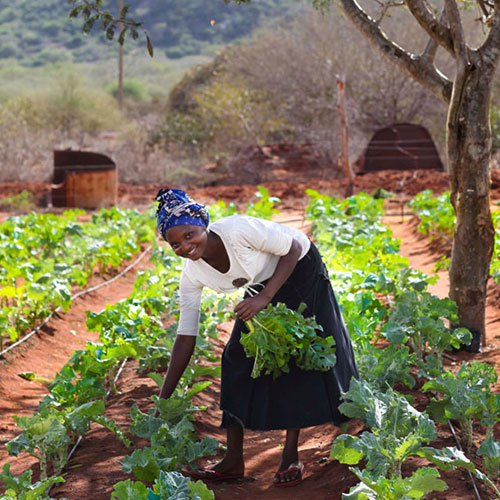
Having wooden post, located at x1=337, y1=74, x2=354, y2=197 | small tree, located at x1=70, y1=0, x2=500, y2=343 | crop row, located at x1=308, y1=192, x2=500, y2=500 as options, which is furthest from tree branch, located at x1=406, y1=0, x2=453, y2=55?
wooden post, located at x1=337, y1=74, x2=354, y2=197

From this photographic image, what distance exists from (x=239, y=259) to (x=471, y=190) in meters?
2.51

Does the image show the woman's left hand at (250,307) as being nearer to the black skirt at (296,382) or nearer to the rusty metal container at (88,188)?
A: the black skirt at (296,382)

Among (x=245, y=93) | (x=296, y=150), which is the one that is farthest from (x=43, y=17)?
(x=296, y=150)

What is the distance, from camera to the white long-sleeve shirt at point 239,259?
3123 millimetres

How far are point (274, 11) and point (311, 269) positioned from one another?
6069 cm

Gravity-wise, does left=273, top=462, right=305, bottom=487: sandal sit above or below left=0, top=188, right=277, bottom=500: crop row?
below

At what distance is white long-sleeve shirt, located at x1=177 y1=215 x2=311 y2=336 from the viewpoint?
3.12 m

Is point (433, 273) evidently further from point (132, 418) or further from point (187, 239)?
point (187, 239)

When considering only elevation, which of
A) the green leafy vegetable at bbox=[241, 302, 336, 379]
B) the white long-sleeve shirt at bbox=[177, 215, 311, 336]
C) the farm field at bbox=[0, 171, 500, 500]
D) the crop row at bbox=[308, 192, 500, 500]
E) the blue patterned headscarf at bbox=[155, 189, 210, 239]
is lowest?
the farm field at bbox=[0, 171, 500, 500]

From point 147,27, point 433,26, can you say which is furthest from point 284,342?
point 147,27

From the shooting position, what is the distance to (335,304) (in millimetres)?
3496

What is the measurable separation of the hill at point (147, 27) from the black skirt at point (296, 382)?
57.5 metres

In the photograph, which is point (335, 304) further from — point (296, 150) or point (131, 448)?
point (296, 150)

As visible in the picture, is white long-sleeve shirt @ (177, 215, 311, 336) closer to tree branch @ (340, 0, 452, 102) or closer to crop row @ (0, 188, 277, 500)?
crop row @ (0, 188, 277, 500)
